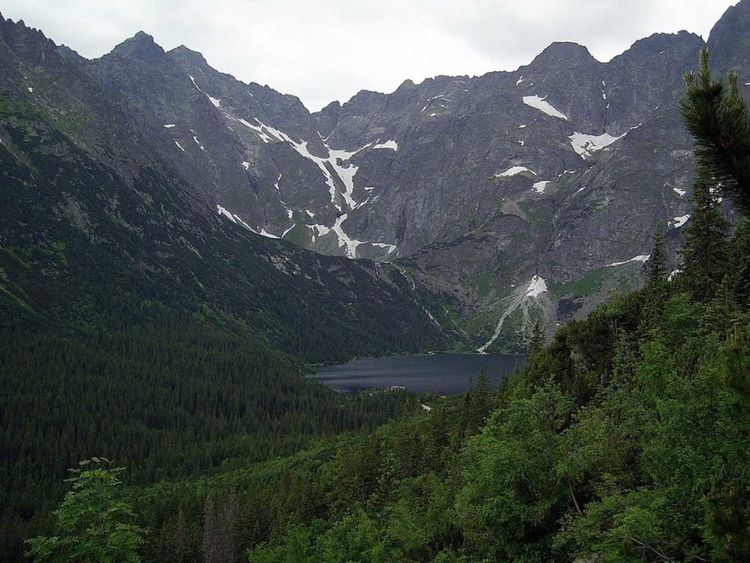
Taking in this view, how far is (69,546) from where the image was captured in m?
15.4

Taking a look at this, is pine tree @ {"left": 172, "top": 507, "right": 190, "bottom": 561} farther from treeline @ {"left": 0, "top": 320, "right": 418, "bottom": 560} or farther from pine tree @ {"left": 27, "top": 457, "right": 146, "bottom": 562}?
pine tree @ {"left": 27, "top": 457, "right": 146, "bottom": 562}

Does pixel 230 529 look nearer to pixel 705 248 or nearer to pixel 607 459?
pixel 607 459

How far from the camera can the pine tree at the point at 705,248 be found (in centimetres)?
4703

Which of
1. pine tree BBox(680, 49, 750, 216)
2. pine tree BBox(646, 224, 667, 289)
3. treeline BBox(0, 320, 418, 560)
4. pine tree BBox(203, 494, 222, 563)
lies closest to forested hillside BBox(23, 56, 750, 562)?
pine tree BBox(680, 49, 750, 216)

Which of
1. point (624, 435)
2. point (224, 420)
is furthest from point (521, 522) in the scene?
point (224, 420)

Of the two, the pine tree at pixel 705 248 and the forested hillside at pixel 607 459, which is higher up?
the pine tree at pixel 705 248

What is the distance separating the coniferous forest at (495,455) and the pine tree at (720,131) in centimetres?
2

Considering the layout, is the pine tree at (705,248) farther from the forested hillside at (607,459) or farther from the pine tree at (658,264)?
the pine tree at (658,264)

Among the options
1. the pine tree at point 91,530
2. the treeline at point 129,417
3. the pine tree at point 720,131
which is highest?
the pine tree at point 720,131

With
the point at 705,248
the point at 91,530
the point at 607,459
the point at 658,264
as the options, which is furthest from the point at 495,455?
the point at 658,264

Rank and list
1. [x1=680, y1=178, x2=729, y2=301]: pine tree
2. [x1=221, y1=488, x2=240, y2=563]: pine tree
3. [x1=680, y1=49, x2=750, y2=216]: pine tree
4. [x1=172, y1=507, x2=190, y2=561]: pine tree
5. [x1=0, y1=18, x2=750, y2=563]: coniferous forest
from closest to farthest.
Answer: [x1=680, y1=49, x2=750, y2=216]: pine tree, [x1=0, y1=18, x2=750, y2=563]: coniferous forest, [x1=680, y1=178, x2=729, y2=301]: pine tree, [x1=221, y1=488, x2=240, y2=563]: pine tree, [x1=172, y1=507, x2=190, y2=561]: pine tree

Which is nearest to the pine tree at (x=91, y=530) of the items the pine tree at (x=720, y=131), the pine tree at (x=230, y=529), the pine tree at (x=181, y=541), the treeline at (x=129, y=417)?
the pine tree at (x=720, y=131)

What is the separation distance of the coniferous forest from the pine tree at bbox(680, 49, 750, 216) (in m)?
0.02

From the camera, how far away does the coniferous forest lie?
443 inches
